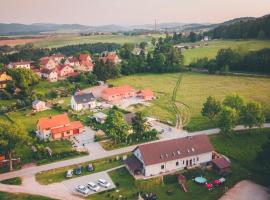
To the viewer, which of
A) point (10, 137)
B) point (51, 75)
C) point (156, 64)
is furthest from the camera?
point (156, 64)

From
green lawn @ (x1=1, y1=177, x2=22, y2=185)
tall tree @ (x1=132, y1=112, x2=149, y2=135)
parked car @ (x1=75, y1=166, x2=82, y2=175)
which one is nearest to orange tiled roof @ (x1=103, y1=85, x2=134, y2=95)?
tall tree @ (x1=132, y1=112, x2=149, y2=135)

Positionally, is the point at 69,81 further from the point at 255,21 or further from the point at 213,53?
the point at 255,21

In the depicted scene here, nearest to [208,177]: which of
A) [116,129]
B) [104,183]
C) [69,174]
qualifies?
[104,183]

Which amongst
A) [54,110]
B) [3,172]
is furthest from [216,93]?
[3,172]

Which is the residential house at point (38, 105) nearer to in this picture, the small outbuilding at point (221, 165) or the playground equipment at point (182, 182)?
the playground equipment at point (182, 182)

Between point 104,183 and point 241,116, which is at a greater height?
point 241,116

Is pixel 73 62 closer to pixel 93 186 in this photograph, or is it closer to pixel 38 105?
pixel 38 105

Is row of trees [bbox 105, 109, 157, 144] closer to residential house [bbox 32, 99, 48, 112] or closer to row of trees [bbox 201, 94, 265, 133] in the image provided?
row of trees [bbox 201, 94, 265, 133]

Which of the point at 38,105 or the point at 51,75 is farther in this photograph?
the point at 51,75
